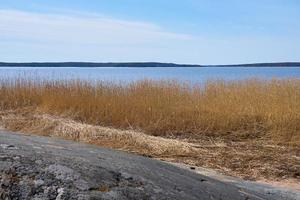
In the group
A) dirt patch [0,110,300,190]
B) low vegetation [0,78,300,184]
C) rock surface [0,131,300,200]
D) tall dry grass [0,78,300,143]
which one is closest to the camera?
rock surface [0,131,300,200]

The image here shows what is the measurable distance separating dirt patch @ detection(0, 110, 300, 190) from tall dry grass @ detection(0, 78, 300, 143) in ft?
2.14

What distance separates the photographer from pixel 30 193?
9.29 ft

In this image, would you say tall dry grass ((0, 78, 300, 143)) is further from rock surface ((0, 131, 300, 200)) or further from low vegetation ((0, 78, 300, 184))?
rock surface ((0, 131, 300, 200))

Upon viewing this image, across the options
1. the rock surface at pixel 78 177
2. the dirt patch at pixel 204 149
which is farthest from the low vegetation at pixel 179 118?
the rock surface at pixel 78 177

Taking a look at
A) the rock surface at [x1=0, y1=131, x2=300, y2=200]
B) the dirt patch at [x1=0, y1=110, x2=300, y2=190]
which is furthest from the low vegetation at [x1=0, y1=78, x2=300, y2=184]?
→ the rock surface at [x1=0, y1=131, x2=300, y2=200]

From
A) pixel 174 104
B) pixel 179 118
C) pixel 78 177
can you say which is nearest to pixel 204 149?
pixel 179 118

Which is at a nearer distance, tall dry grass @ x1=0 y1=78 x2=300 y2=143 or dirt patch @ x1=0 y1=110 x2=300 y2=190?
dirt patch @ x1=0 y1=110 x2=300 y2=190

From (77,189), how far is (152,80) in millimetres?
12162

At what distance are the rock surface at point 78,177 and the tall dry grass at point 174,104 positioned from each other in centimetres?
700

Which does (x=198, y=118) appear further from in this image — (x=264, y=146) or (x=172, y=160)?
(x=172, y=160)

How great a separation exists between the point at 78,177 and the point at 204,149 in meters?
6.23

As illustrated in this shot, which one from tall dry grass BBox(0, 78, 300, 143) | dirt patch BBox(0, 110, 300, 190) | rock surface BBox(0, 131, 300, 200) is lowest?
dirt patch BBox(0, 110, 300, 190)

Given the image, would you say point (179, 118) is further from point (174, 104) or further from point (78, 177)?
point (78, 177)

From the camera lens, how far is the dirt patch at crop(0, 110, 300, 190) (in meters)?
7.51
